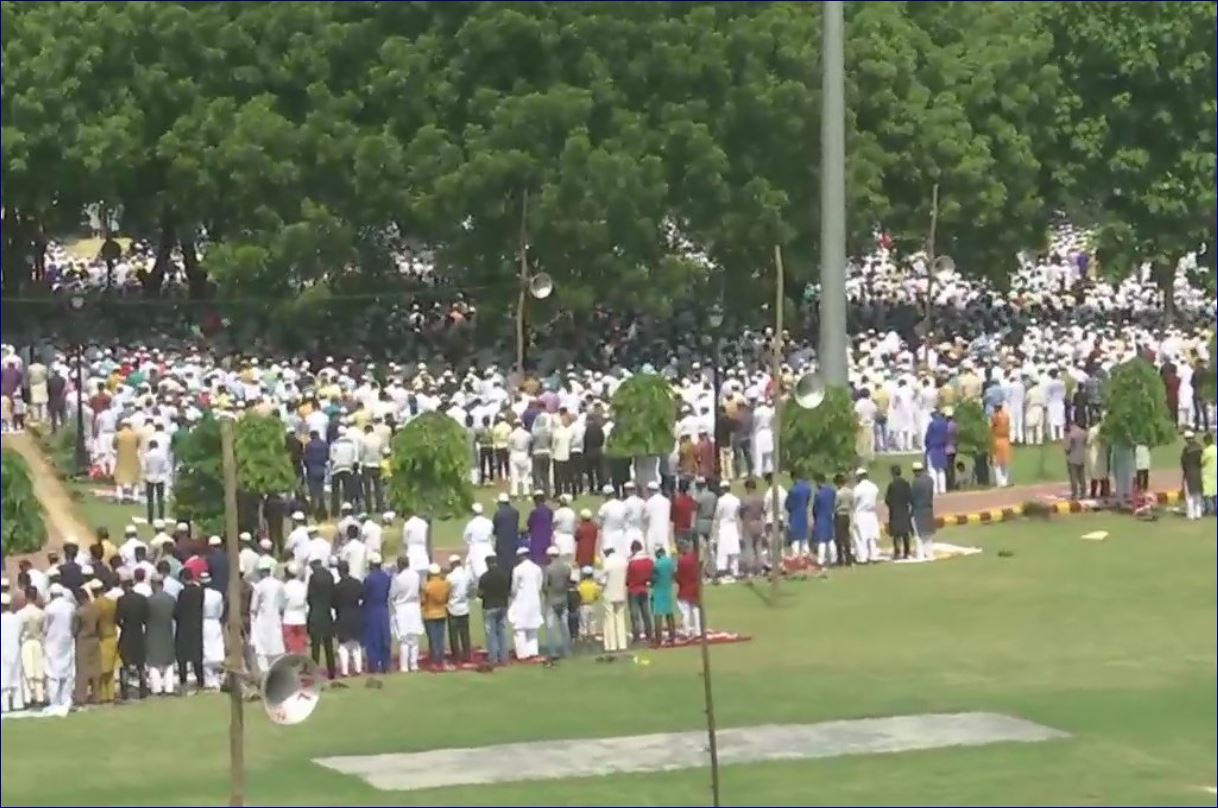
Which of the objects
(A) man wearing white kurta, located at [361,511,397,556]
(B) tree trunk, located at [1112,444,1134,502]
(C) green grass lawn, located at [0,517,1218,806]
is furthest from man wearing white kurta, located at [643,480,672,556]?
(B) tree trunk, located at [1112,444,1134,502]

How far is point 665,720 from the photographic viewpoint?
21484mm

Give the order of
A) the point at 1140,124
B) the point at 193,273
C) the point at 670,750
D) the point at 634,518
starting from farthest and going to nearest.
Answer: the point at 1140,124 < the point at 193,273 < the point at 634,518 < the point at 670,750

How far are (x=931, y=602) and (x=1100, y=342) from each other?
51.9 ft

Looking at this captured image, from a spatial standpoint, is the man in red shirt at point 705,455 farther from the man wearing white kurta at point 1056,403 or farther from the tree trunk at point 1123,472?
the man wearing white kurta at point 1056,403

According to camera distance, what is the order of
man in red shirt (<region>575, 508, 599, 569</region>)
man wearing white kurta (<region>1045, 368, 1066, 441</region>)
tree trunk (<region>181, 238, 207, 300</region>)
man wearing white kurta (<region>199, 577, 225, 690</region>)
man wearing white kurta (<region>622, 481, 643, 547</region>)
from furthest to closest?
1. tree trunk (<region>181, 238, 207, 300</region>)
2. man wearing white kurta (<region>1045, 368, 1066, 441</region>)
3. man wearing white kurta (<region>622, 481, 643, 547</region>)
4. man in red shirt (<region>575, 508, 599, 569</region>)
5. man wearing white kurta (<region>199, 577, 225, 690</region>)

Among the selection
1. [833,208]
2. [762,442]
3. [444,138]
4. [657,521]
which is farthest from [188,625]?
[444,138]

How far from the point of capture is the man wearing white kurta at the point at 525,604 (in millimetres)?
23234

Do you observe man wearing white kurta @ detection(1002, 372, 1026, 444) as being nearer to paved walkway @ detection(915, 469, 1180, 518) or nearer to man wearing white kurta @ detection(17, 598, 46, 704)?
paved walkway @ detection(915, 469, 1180, 518)

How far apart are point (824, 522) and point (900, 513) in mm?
903

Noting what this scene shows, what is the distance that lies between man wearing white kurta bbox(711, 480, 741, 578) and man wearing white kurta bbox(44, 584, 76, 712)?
297 inches

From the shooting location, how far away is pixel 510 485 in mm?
32125

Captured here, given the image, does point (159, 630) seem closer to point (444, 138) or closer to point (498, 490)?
point (498, 490)

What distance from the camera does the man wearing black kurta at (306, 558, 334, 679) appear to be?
22.7 meters

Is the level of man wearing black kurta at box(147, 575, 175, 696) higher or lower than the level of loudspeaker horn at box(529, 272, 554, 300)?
lower
